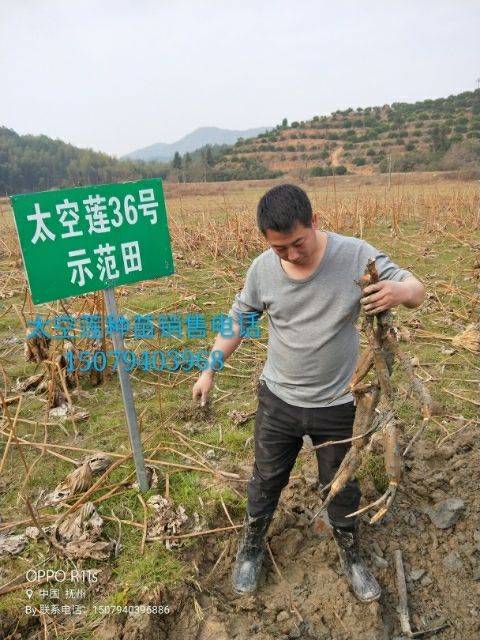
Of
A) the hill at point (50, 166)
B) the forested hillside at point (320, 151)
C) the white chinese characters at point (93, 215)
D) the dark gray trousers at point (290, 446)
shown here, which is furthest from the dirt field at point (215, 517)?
the forested hillside at point (320, 151)

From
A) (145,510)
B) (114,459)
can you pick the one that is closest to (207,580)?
(145,510)

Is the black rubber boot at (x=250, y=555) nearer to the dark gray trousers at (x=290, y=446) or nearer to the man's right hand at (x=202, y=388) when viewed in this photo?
the dark gray trousers at (x=290, y=446)

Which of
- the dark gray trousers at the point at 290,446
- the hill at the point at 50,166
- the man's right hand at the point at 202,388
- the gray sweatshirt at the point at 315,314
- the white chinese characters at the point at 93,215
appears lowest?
the dark gray trousers at the point at 290,446

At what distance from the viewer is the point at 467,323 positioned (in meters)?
4.33

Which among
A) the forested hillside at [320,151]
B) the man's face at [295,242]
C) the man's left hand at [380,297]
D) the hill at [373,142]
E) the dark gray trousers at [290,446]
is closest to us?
the man's left hand at [380,297]

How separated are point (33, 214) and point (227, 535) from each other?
156 centimetres

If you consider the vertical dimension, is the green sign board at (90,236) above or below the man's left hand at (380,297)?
above

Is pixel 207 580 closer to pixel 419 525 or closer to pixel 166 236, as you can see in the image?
pixel 419 525

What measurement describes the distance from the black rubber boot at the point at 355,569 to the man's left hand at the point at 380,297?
0.98 metres

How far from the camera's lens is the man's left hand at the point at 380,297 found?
3.99 feet

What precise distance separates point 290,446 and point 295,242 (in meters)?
0.80

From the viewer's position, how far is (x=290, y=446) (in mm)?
1729

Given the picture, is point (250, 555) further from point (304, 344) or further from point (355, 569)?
A: point (304, 344)

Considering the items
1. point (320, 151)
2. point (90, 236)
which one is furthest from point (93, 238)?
point (320, 151)
